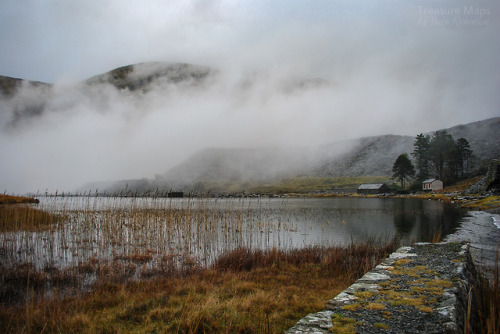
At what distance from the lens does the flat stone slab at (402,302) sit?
177 inches

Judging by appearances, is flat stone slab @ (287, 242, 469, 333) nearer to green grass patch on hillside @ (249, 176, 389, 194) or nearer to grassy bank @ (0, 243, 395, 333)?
grassy bank @ (0, 243, 395, 333)

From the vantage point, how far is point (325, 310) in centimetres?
530

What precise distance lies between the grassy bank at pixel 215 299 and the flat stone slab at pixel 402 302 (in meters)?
1.32

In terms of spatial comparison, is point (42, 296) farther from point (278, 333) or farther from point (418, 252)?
point (418, 252)

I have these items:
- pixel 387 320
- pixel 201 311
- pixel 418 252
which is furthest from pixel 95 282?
pixel 418 252

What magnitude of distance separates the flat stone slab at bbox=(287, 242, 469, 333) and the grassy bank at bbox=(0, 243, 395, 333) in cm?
132

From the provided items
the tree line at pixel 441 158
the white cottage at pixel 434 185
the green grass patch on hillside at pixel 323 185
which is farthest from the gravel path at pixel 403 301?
the green grass patch on hillside at pixel 323 185

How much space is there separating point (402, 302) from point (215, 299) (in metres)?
5.47

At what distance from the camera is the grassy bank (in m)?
7.18

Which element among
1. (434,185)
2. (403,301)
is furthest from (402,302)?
(434,185)

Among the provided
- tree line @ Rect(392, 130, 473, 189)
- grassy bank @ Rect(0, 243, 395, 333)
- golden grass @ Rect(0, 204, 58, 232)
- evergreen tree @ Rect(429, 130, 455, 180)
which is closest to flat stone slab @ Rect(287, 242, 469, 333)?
grassy bank @ Rect(0, 243, 395, 333)

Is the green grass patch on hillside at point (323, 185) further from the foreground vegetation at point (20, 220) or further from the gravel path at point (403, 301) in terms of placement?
the gravel path at point (403, 301)

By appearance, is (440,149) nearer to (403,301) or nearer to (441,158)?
(441,158)

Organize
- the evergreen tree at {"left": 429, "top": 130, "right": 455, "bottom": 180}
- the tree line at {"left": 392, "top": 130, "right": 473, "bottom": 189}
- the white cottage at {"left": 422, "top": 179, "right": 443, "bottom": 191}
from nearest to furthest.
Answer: the white cottage at {"left": 422, "top": 179, "right": 443, "bottom": 191}, the tree line at {"left": 392, "top": 130, "right": 473, "bottom": 189}, the evergreen tree at {"left": 429, "top": 130, "right": 455, "bottom": 180}
